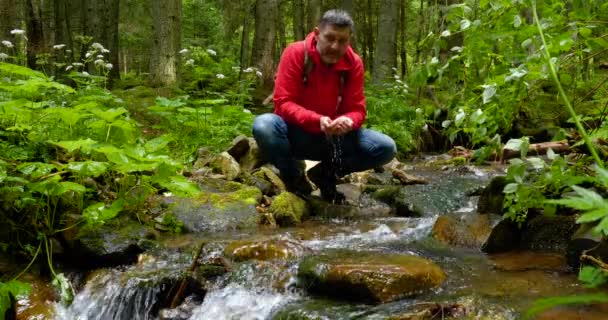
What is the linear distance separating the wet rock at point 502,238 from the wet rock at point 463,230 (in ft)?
0.37

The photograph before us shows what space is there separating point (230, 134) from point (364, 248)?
3.50 m

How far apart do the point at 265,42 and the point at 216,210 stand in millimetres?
6837

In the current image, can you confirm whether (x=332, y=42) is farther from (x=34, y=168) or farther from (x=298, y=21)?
(x=298, y=21)

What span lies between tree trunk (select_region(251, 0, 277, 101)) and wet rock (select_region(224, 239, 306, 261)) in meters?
6.83

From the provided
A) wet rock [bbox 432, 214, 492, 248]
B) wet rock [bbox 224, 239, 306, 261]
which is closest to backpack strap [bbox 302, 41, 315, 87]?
wet rock [bbox 224, 239, 306, 261]

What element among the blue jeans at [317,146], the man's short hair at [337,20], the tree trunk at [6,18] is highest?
the tree trunk at [6,18]

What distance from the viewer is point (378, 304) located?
2621 mm

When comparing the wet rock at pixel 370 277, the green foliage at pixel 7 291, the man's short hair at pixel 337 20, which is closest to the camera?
the green foliage at pixel 7 291

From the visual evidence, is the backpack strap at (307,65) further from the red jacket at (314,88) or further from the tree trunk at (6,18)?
the tree trunk at (6,18)

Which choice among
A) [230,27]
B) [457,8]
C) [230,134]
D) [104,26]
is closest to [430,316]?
[457,8]

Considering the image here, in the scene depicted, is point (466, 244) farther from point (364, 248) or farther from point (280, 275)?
point (280, 275)

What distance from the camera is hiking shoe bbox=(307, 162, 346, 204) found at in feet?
15.5

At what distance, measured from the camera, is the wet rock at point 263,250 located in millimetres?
3307

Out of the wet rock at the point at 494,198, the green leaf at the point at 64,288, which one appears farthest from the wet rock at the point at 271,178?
the green leaf at the point at 64,288
